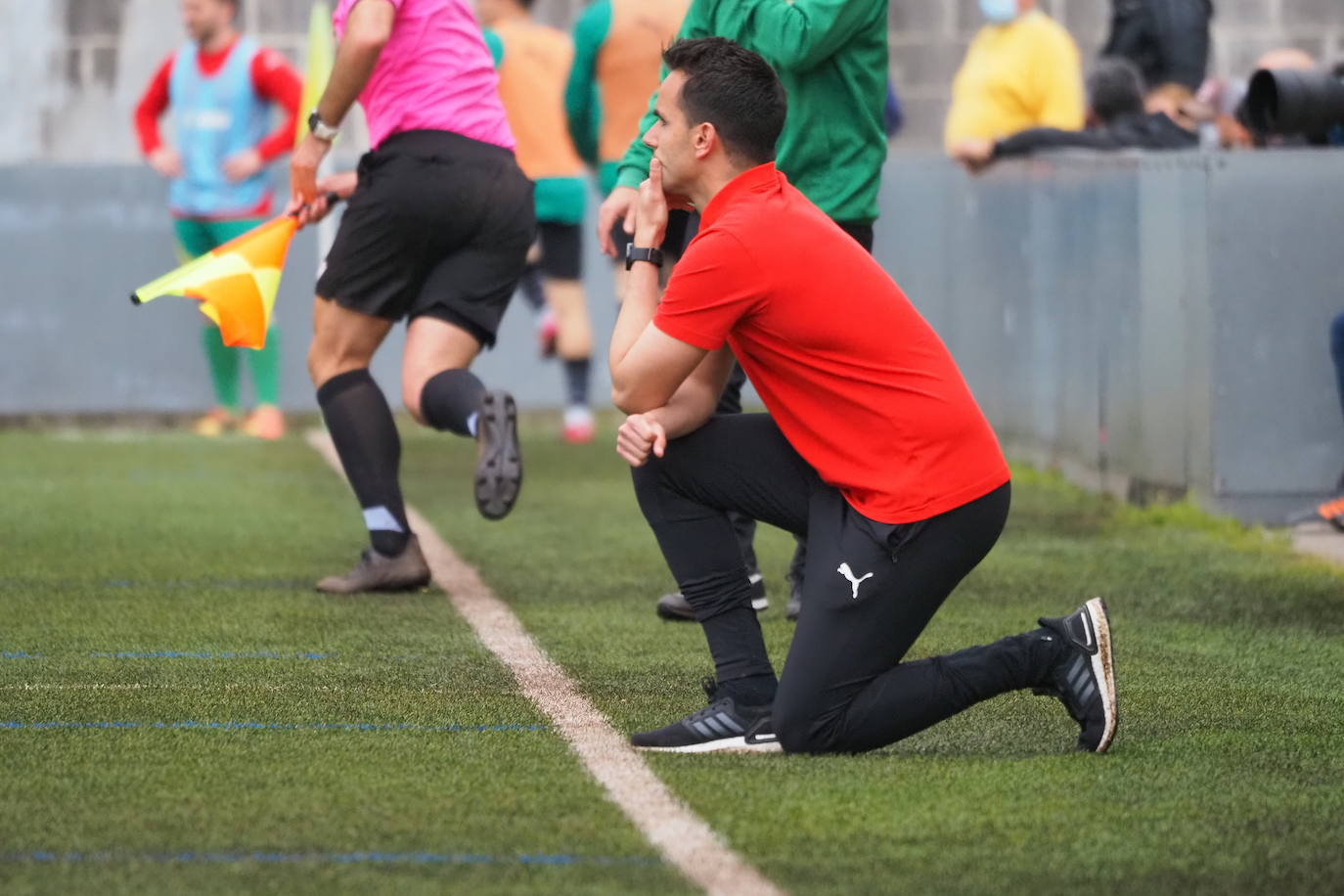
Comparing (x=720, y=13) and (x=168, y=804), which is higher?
(x=720, y=13)

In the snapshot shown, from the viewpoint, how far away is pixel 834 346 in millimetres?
4258

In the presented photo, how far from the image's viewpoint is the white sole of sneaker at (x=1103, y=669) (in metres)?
4.29

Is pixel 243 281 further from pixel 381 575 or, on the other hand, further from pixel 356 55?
pixel 381 575

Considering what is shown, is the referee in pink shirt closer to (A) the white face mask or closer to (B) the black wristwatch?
(B) the black wristwatch

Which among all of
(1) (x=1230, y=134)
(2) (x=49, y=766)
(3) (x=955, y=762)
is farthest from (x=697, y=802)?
(1) (x=1230, y=134)

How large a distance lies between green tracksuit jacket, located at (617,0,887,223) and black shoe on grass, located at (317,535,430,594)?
55.3 inches

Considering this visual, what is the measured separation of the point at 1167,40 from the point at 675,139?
6.70 m

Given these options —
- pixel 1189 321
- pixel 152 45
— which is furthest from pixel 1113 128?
pixel 152 45

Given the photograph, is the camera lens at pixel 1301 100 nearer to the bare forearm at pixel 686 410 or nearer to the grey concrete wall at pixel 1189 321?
the grey concrete wall at pixel 1189 321

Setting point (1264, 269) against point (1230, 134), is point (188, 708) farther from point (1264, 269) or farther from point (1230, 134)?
point (1230, 134)

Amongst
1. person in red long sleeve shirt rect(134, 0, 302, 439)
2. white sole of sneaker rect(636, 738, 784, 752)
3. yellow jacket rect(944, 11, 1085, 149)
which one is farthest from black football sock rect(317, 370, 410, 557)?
yellow jacket rect(944, 11, 1085, 149)

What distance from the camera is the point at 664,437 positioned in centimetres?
436

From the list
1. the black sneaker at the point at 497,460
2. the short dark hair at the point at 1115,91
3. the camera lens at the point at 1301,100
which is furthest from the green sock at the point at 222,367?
the camera lens at the point at 1301,100

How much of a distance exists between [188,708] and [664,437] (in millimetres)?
1139
